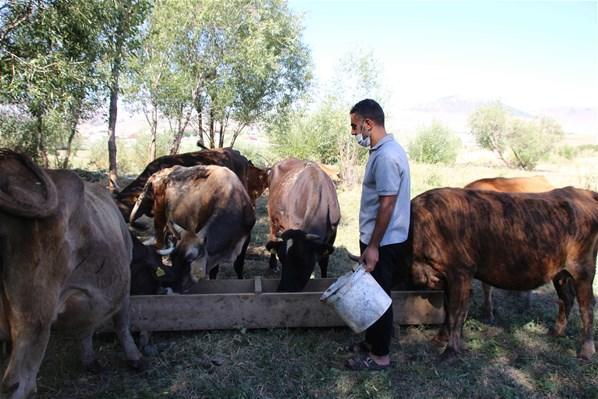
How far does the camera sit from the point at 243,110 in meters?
20.9

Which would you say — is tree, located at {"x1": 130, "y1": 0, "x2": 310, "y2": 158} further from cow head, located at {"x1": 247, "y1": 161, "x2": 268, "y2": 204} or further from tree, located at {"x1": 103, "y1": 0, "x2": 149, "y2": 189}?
cow head, located at {"x1": 247, "y1": 161, "x2": 268, "y2": 204}

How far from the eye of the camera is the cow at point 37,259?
8.93 ft

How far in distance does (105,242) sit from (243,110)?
17901 mm

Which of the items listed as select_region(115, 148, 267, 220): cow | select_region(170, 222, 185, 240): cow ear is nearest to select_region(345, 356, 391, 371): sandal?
select_region(170, 222, 185, 240): cow ear

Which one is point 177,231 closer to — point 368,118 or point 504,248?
point 368,118

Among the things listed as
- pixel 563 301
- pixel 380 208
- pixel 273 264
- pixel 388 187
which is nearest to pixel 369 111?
pixel 388 187

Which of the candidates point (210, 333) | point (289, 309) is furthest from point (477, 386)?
point (210, 333)

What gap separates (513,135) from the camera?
4216 centimetres

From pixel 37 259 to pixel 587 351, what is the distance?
5039 mm

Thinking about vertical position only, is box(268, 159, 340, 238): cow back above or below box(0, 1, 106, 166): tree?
below

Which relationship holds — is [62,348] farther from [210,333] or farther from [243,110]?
[243,110]

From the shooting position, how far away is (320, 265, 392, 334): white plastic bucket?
3.90 m

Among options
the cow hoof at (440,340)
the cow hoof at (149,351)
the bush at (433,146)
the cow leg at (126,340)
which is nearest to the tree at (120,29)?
the cow hoof at (149,351)

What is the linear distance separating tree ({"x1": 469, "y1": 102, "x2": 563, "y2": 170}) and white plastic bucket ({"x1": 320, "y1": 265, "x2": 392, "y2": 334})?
40.0m
